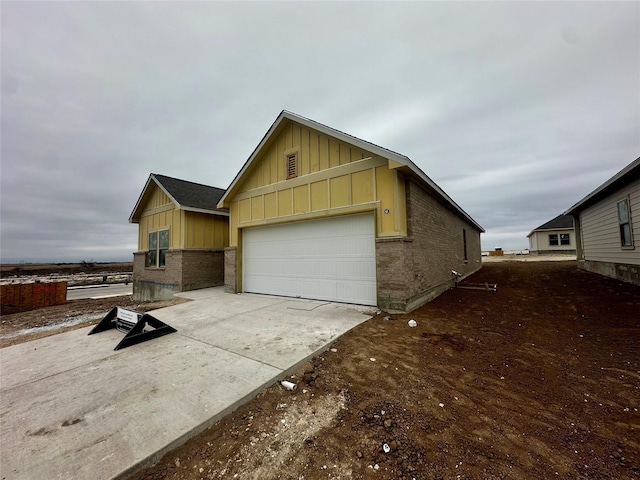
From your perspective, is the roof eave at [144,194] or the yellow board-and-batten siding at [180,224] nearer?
the roof eave at [144,194]

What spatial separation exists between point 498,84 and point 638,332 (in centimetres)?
878

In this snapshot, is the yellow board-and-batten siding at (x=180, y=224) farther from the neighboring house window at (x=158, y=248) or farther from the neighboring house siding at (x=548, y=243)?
the neighboring house siding at (x=548, y=243)

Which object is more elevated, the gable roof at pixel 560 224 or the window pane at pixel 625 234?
the gable roof at pixel 560 224

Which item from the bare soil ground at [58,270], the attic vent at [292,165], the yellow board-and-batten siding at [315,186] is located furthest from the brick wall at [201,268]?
the bare soil ground at [58,270]

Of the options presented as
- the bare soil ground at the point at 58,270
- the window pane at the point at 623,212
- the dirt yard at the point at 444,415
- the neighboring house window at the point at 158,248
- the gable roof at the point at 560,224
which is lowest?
the bare soil ground at the point at 58,270

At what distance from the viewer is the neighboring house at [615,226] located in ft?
25.6

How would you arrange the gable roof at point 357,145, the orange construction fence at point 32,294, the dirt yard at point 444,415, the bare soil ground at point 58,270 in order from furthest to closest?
the bare soil ground at point 58,270
the orange construction fence at point 32,294
the gable roof at point 357,145
the dirt yard at point 444,415

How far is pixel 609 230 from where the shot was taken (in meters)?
9.74

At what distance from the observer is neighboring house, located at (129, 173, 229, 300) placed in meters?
11.8

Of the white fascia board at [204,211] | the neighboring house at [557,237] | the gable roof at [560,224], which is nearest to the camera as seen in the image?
the white fascia board at [204,211]

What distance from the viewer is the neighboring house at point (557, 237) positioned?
26.5 m

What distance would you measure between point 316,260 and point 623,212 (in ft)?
36.0

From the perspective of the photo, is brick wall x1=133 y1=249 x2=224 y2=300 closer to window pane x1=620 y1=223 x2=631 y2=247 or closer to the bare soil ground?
window pane x1=620 y1=223 x2=631 y2=247

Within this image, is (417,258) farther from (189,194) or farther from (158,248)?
(158,248)
